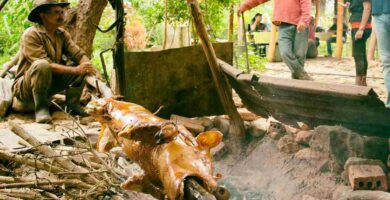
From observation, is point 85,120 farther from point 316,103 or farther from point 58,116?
point 316,103

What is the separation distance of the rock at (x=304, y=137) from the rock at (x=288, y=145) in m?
0.05

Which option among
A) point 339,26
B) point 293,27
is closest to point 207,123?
point 293,27

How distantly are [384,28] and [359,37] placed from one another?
2.10 m

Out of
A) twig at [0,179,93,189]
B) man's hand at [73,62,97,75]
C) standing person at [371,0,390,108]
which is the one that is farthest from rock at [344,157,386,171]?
man's hand at [73,62,97,75]

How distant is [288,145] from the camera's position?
15.1 ft

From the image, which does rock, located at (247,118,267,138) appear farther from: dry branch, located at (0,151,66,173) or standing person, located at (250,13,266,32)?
standing person, located at (250,13,266,32)

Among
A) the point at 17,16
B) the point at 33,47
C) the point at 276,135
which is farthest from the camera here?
the point at 17,16

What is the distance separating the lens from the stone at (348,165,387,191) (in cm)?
353

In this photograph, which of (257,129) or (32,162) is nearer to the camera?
(32,162)

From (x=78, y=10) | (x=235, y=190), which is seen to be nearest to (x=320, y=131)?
(x=235, y=190)

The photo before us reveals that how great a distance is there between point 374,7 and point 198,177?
4.30 metres

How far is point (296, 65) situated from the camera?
273 inches

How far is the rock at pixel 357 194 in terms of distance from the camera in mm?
3336

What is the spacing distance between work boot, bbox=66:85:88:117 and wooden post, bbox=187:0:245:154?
2.48m
